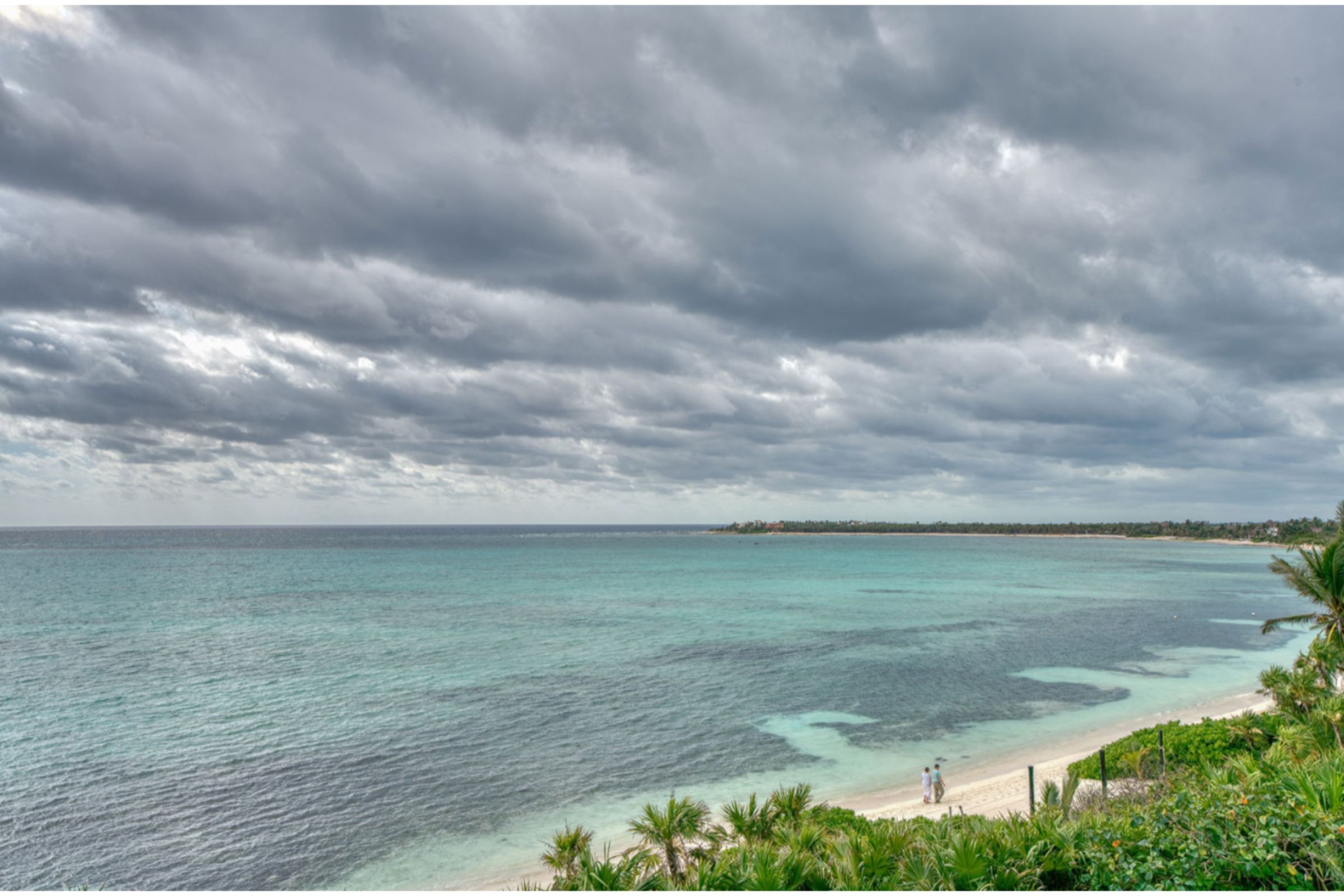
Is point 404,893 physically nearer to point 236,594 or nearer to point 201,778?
point 201,778

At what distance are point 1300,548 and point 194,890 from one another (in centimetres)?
4031

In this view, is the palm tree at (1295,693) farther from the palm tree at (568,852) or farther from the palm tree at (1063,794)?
the palm tree at (568,852)

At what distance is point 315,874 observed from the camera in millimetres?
20750

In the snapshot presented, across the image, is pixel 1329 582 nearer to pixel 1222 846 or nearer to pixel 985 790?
pixel 985 790

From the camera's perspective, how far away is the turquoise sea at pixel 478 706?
912 inches

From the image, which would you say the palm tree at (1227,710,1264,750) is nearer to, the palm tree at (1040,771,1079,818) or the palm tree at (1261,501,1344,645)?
the palm tree at (1261,501,1344,645)

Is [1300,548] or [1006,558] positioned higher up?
[1300,548]

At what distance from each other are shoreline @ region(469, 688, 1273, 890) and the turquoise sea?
80 centimetres

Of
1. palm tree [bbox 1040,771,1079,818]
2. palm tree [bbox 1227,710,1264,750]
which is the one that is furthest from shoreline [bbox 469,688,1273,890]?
palm tree [bbox 1227,710,1264,750]

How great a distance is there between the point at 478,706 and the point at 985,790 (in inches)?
1011

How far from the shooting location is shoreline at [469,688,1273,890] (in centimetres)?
2086

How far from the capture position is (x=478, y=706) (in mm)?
38125

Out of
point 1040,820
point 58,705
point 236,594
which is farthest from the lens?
point 236,594

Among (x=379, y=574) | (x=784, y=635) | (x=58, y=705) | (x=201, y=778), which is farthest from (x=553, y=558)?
(x=201, y=778)
